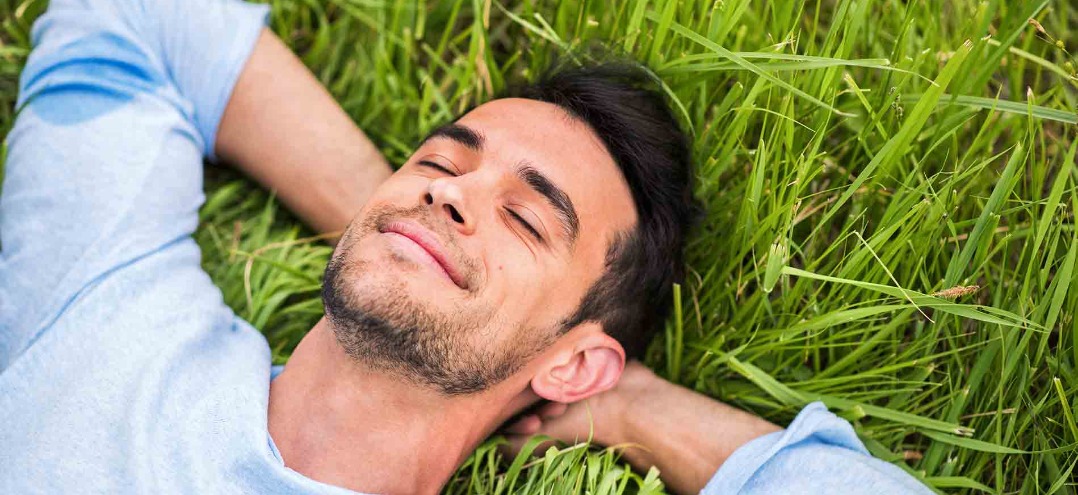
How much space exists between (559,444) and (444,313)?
2.51 feet

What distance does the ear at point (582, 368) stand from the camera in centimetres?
245

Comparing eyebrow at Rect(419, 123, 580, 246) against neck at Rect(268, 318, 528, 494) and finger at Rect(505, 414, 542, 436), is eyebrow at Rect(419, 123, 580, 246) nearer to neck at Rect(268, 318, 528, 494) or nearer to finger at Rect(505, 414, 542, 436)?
neck at Rect(268, 318, 528, 494)

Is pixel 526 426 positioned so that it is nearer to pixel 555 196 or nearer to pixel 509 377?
pixel 509 377

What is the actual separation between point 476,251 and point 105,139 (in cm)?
136

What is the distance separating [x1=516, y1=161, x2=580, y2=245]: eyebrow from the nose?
212 mm

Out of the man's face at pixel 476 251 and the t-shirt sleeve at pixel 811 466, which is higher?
the man's face at pixel 476 251

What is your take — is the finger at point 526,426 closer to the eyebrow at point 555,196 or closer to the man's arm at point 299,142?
the eyebrow at point 555,196

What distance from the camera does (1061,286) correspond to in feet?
7.22

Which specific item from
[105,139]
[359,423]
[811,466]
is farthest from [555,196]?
[105,139]

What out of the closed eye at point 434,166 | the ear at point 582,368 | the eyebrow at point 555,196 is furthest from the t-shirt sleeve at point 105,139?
the ear at point 582,368

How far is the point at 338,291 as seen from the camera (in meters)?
2.17

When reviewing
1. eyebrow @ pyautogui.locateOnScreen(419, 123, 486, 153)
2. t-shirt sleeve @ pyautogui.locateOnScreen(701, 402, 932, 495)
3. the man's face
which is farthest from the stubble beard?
t-shirt sleeve @ pyautogui.locateOnScreen(701, 402, 932, 495)

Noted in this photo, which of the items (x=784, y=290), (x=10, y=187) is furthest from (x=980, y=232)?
(x=10, y=187)

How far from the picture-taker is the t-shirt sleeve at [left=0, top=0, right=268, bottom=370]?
2.50m
